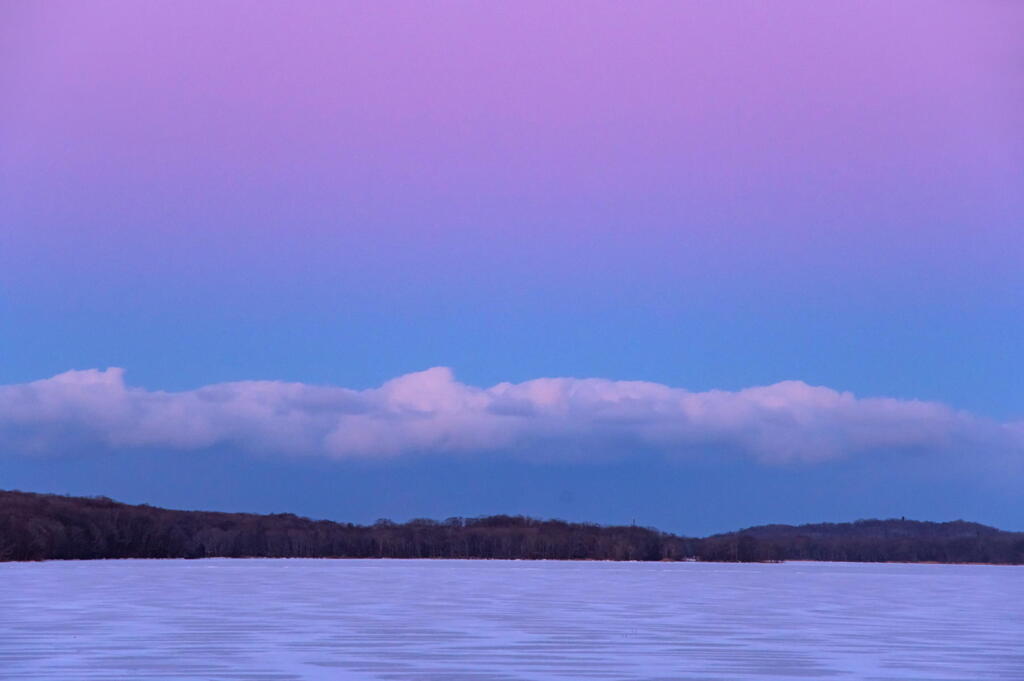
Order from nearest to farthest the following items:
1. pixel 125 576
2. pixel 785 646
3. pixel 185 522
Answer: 1. pixel 785 646
2. pixel 125 576
3. pixel 185 522

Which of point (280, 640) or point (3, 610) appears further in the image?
point (3, 610)

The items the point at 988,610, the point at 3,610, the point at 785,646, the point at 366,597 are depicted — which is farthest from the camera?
the point at 366,597

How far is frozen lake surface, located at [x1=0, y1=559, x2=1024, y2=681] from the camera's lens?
654 inches

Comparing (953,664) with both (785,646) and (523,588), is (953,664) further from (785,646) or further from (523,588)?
(523,588)

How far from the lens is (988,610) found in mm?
31266

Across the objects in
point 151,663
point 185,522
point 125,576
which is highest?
point 185,522

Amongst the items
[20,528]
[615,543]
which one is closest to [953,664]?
[20,528]

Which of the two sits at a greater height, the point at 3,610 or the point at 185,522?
the point at 185,522

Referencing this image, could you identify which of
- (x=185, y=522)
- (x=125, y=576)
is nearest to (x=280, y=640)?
(x=125, y=576)

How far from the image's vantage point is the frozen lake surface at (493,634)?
1661 cm

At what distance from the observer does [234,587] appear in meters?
40.0

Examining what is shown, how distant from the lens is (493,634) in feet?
72.3

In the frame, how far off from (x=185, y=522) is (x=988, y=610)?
75585 millimetres

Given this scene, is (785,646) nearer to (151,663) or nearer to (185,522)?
(151,663)
